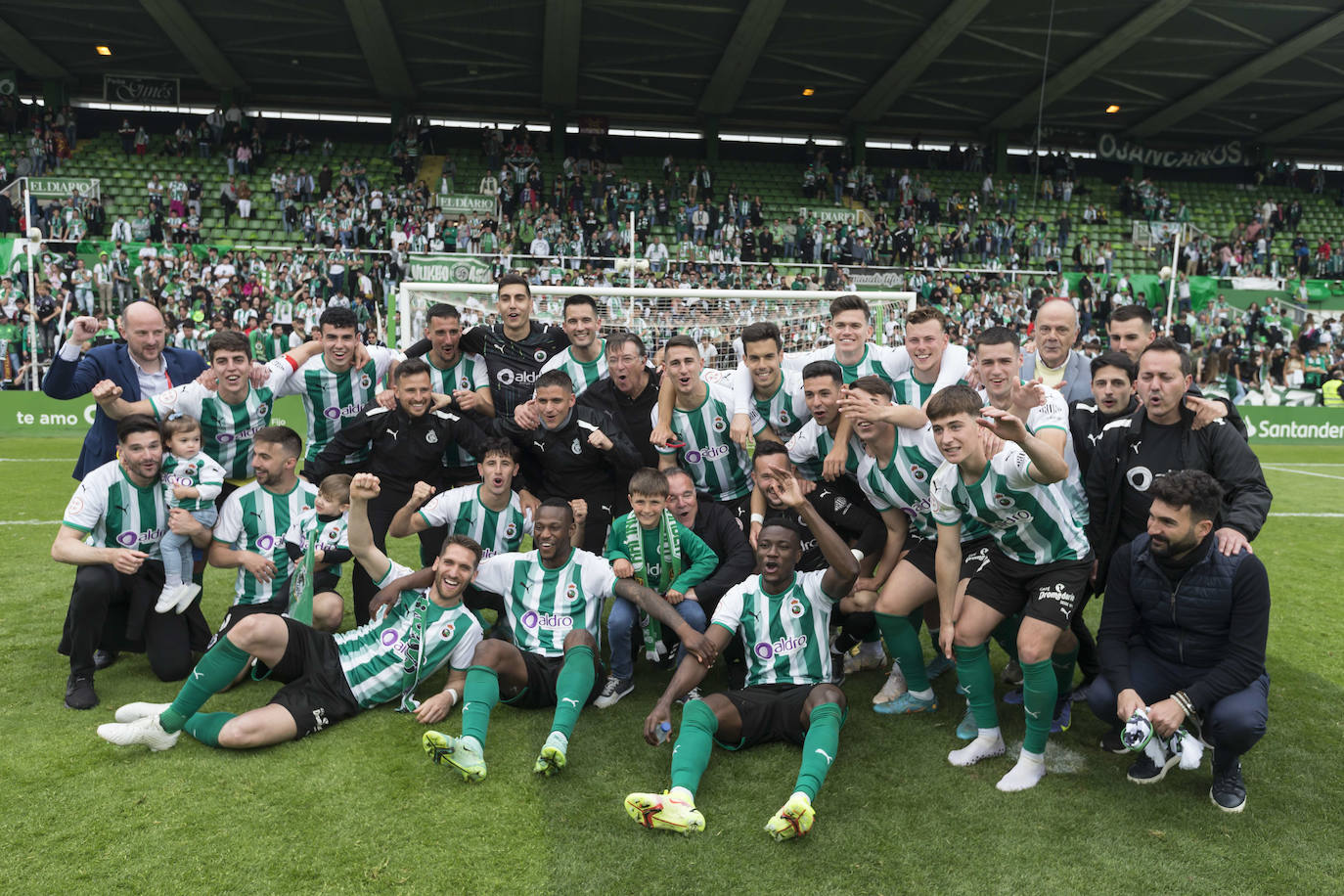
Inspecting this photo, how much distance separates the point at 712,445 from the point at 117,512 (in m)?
3.40

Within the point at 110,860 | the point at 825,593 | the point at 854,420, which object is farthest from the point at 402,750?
the point at 854,420

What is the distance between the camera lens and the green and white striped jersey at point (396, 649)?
4.43m

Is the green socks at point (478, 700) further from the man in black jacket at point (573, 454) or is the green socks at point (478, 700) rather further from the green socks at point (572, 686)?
the man in black jacket at point (573, 454)

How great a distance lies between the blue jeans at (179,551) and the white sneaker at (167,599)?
0.04 metres

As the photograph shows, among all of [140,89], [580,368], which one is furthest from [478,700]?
[140,89]

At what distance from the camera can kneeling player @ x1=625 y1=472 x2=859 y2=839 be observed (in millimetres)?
3734

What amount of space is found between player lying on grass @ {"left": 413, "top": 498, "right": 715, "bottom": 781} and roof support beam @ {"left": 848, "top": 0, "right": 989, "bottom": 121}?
2316cm

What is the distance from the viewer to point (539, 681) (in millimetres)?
4484

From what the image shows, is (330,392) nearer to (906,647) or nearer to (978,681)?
(906,647)

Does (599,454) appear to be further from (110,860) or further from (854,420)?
(110,860)

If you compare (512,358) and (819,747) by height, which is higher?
A: (512,358)

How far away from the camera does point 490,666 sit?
165 inches

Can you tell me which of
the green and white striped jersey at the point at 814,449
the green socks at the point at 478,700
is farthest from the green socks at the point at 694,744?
the green and white striped jersey at the point at 814,449

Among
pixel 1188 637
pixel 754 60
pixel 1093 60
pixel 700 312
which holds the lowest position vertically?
pixel 1188 637
